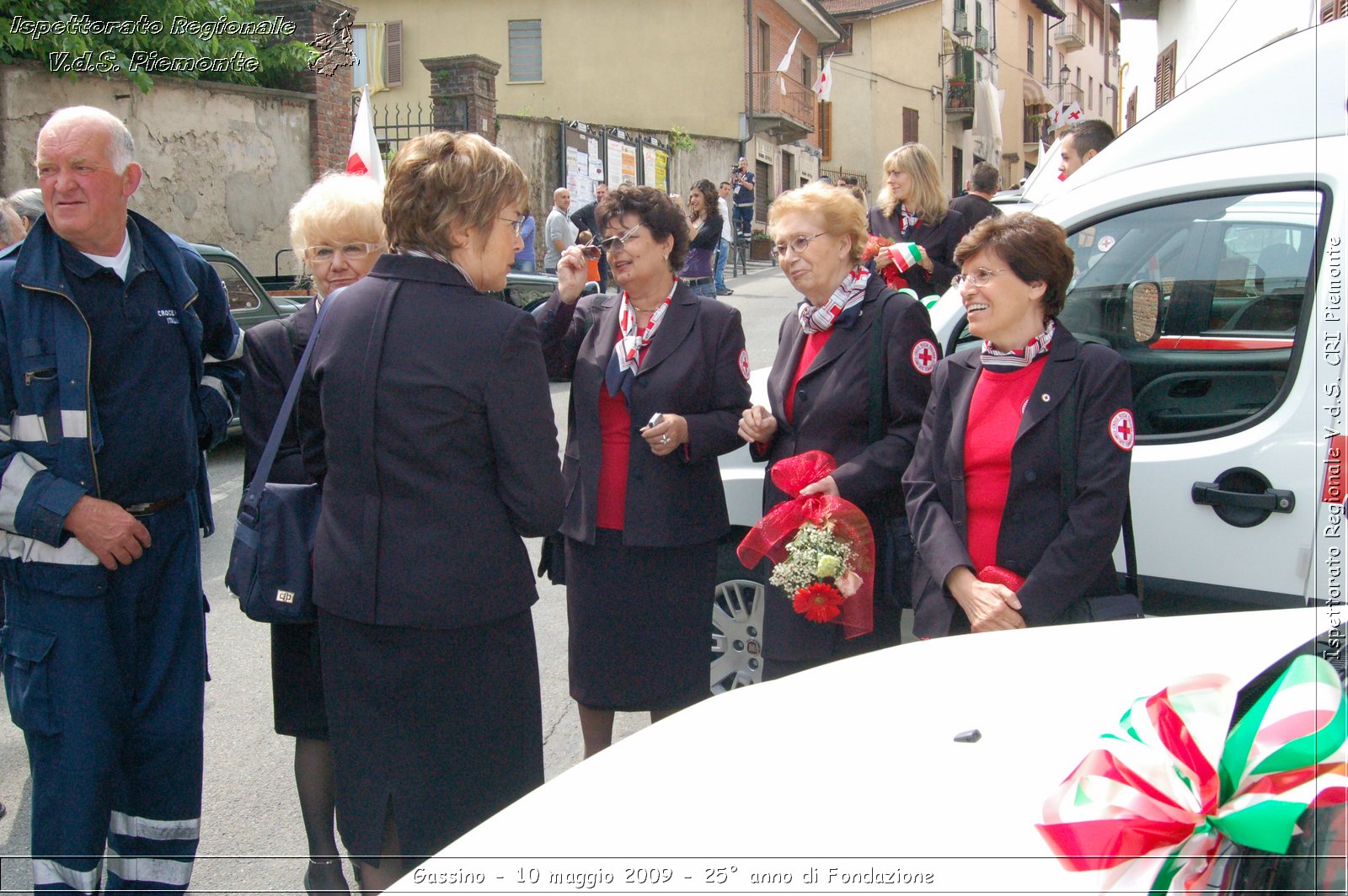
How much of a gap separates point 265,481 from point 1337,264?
2851 millimetres

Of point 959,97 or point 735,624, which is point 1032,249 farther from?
point 959,97

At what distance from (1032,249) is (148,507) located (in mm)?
2388

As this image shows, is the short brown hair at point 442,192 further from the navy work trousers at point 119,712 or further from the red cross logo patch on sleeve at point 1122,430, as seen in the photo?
the red cross logo patch on sleeve at point 1122,430

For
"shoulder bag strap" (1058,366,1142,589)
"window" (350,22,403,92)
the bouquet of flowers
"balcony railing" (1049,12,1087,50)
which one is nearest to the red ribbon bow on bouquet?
the bouquet of flowers

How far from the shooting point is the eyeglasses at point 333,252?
287 cm

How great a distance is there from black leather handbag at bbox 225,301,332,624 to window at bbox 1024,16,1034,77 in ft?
164

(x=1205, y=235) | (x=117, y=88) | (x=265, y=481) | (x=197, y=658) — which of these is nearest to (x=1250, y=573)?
(x=1205, y=235)

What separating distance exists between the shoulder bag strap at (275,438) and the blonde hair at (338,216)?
0.37m

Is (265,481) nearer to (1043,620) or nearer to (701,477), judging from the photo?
(701,477)

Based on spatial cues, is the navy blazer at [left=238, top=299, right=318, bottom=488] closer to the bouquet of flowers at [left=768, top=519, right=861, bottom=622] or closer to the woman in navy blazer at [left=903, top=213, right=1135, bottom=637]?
the bouquet of flowers at [left=768, top=519, right=861, bottom=622]

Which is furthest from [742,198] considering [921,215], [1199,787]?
[1199,787]

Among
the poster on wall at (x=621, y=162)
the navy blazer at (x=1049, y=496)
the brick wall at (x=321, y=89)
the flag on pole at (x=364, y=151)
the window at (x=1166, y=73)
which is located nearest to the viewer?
the navy blazer at (x=1049, y=496)

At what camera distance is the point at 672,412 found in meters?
3.31

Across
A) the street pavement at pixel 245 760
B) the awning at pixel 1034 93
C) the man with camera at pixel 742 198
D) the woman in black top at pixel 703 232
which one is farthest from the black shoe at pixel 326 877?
the awning at pixel 1034 93
